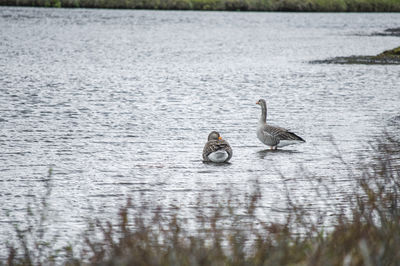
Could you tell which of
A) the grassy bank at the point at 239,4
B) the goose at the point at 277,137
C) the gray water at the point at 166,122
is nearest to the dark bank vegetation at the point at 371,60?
the gray water at the point at 166,122

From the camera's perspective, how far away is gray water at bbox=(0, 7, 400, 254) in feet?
42.7

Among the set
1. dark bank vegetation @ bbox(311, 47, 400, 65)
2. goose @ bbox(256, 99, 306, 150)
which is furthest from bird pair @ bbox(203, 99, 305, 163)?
dark bank vegetation @ bbox(311, 47, 400, 65)

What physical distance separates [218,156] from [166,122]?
6.99m

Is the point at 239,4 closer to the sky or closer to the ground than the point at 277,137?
closer to the ground

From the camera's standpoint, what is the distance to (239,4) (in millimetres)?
130250

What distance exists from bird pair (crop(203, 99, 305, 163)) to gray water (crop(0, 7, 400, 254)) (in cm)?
28

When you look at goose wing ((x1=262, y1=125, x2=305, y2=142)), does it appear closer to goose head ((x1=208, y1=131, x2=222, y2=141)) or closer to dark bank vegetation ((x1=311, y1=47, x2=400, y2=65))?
goose head ((x1=208, y1=131, x2=222, y2=141))

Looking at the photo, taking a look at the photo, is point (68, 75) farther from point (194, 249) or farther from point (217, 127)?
point (194, 249)

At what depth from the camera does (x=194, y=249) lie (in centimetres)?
595

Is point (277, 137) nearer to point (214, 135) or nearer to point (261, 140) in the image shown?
point (261, 140)

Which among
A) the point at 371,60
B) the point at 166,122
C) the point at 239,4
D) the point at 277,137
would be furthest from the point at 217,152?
the point at 239,4

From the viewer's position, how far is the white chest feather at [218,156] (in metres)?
15.1

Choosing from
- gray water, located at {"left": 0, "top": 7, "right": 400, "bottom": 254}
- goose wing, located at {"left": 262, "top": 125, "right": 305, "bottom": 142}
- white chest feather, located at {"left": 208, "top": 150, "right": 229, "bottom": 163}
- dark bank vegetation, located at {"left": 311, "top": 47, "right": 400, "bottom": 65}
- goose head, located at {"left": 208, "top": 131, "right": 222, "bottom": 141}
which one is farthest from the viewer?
dark bank vegetation, located at {"left": 311, "top": 47, "right": 400, "bottom": 65}

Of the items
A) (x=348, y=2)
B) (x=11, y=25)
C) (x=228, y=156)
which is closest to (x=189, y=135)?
(x=228, y=156)
